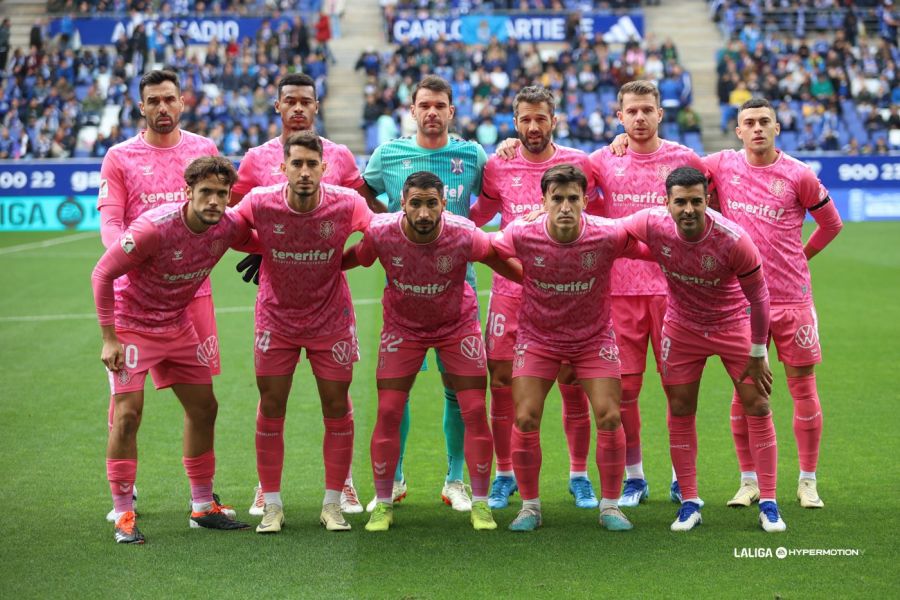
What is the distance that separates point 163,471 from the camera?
25.7ft

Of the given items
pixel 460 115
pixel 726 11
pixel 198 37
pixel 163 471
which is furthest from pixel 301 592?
pixel 726 11

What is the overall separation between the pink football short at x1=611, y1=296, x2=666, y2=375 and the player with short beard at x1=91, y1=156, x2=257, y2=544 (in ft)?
7.59

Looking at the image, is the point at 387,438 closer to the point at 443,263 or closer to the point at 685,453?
the point at 443,263

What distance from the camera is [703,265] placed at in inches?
248

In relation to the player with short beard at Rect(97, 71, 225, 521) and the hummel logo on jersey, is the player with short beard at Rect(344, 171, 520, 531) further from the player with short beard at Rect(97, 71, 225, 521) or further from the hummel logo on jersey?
the player with short beard at Rect(97, 71, 225, 521)

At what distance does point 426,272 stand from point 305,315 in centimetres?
73

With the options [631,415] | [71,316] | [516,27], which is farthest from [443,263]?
[516,27]

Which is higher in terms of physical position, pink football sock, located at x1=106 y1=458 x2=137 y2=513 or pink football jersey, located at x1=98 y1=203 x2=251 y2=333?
pink football jersey, located at x1=98 y1=203 x2=251 y2=333

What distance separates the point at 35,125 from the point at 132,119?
252 cm

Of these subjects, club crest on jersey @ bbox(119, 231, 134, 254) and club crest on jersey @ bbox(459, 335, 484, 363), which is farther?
club crest on jersey @ bbox(459, 335, 484, 363)

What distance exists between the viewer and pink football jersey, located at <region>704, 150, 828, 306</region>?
6949 mm

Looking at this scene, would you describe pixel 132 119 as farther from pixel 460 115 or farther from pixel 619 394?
pixel 619 394

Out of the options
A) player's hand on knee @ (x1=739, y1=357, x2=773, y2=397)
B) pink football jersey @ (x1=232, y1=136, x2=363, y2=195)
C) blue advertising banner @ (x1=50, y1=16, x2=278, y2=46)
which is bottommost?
player's hand on knee @ (x1=739, y1=357, x2=773, y2=397)

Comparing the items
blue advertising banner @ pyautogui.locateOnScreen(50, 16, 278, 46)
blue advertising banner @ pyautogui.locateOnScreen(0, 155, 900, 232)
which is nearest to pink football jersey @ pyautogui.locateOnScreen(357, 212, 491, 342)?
blue advertising banner @ pyautogui.locateOnScreen(0, 155, 900, 232)
